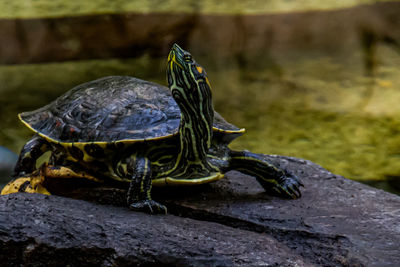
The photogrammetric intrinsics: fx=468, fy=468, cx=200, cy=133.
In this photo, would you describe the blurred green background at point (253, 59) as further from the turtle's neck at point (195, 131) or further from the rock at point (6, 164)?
the turtle's neck at point (195, 131)

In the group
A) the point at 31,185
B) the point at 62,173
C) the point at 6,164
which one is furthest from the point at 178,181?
the point at 6,164

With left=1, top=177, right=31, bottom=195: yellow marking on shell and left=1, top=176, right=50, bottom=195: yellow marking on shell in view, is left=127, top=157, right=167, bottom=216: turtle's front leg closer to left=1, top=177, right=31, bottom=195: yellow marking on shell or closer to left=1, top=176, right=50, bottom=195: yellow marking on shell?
left=1, top=176, right=50, bottom=195: yellow marking on shell

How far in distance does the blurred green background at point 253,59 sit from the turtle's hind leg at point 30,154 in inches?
63.9

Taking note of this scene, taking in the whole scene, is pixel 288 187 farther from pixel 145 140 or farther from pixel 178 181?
pixel 145 140

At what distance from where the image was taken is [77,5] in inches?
221

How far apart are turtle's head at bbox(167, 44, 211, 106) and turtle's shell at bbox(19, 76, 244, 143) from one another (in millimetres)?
213

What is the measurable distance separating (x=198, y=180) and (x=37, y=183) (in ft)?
2.53

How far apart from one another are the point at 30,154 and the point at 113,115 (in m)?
0.53

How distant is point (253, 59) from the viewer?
5.88 meters

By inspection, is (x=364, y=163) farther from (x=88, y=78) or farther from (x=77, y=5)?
(x=77, y=5)

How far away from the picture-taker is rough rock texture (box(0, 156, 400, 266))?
4.91 feet

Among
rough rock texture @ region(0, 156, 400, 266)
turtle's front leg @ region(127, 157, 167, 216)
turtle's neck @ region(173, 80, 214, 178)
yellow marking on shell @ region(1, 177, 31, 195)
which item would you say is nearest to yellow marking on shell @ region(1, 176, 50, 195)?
yellow marking on shell @ region(1, 177, 31, 195)

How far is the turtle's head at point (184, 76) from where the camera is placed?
171 cm

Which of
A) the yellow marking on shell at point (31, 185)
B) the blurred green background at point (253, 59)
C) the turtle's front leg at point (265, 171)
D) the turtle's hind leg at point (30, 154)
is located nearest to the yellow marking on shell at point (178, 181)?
the turtle's front leg at point (265, 171)
